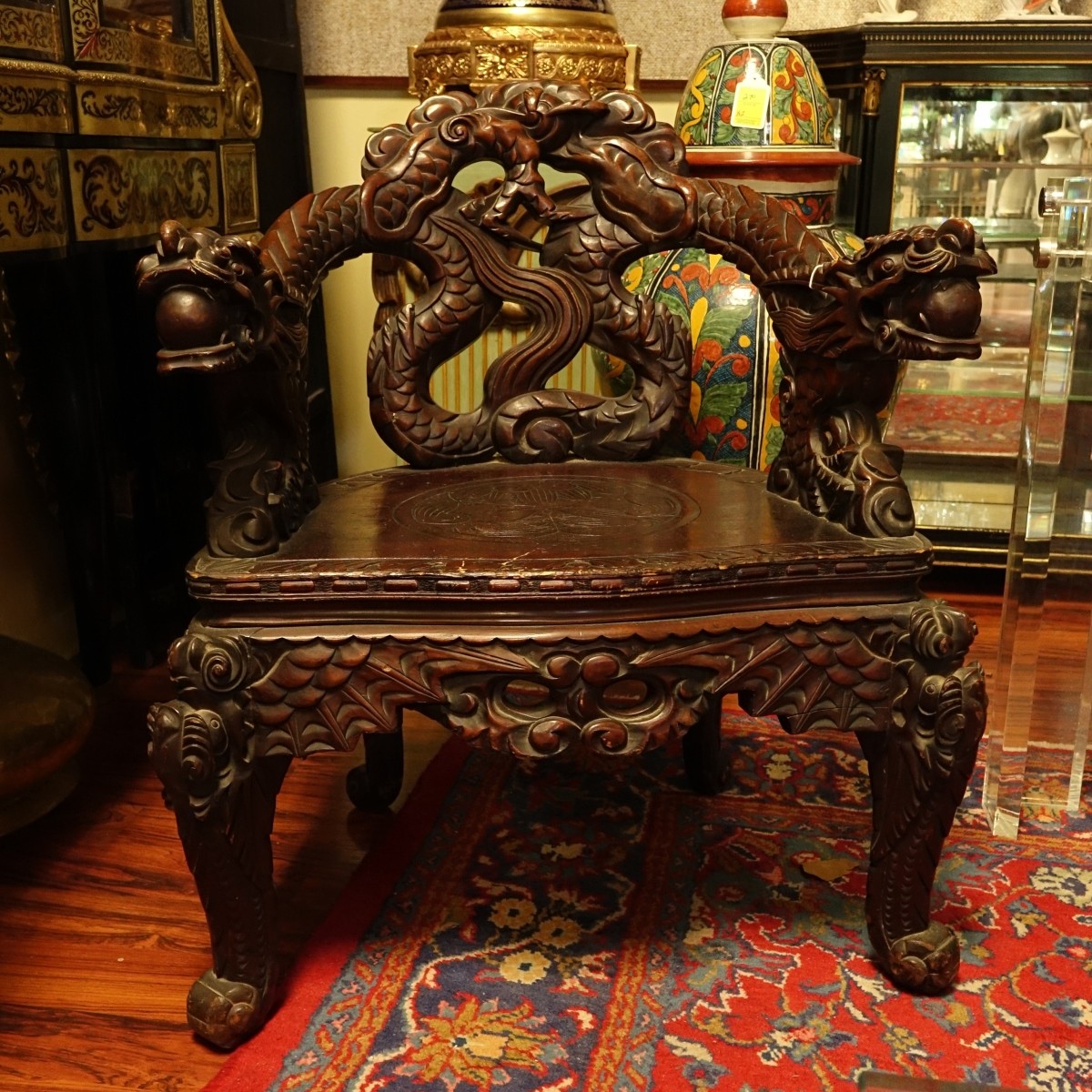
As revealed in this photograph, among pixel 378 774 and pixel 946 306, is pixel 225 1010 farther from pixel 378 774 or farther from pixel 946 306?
pixel 946 306

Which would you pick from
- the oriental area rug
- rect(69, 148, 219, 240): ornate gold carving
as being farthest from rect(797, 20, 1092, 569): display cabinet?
rect(69, 148, 219, 240): ornate gold carving

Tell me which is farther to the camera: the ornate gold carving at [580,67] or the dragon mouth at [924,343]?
the ornate gold carving at [580,67]

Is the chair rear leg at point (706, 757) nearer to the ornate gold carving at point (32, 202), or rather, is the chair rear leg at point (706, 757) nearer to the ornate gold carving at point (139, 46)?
the ornate gold carving at point (32, 202)

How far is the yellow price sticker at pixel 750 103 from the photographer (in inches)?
84.8

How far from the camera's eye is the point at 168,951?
1.46m

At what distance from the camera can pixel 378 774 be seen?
1762mm

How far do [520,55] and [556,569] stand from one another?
4.63 ft

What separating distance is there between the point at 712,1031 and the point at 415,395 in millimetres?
826

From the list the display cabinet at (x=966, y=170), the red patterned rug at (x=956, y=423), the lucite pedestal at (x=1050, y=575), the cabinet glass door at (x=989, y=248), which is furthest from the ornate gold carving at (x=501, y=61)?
the red patterned rug at (x=956, y=423)

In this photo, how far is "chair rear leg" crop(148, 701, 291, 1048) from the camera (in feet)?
3.89

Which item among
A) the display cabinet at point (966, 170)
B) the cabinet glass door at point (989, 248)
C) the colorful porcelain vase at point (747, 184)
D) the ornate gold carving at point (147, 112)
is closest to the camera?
the ornate gold carving at point (147, 112)

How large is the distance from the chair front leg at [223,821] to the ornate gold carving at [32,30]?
84 cm

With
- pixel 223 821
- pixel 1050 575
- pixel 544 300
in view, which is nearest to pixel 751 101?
pixel 544 300

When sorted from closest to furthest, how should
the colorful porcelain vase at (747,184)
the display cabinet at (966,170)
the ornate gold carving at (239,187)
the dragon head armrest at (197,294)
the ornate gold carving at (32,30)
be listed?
the dragon head armrest at (197,294) < the ornate gold carving at (32,30) < the colorful porcelain vase at (747,184) < the ornate gold carving at (239,187) < the display cabinet at (966,170)
